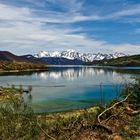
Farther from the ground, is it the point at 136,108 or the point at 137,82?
the point at 137,82

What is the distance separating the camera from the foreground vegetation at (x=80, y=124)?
21562mm

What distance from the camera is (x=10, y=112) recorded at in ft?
72.1

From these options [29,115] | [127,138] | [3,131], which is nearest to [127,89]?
[127,138]

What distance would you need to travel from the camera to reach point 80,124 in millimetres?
26453

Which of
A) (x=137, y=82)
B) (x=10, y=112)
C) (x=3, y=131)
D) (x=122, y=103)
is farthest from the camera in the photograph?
(x=137, y=82)

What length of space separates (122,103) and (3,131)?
18.3m

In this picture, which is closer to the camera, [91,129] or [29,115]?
[29,115]

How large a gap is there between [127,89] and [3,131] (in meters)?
20.6

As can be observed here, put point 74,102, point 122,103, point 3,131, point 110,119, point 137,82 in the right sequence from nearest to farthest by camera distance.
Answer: point 3,131, point 110,119, point 122,103, point 137,82, point 74,102

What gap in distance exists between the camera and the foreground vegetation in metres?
21.6

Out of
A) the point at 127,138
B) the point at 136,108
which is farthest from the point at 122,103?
the point at 127,138

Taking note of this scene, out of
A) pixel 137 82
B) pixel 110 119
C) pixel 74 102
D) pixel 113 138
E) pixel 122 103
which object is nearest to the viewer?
pixel 113 138

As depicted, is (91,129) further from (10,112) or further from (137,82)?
(137,82)

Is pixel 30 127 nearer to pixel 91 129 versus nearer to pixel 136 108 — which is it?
pixel 91 129
